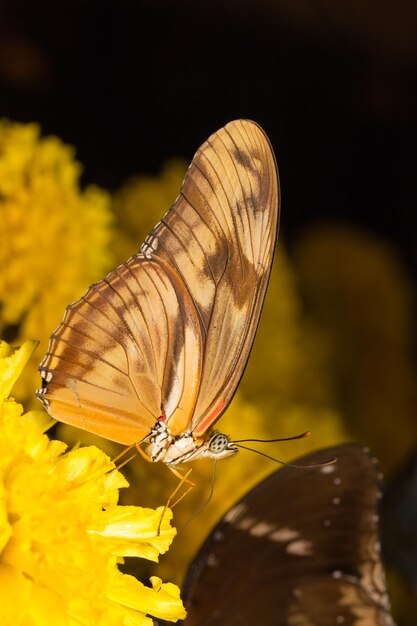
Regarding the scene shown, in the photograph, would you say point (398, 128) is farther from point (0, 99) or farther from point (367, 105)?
point (0, 99)

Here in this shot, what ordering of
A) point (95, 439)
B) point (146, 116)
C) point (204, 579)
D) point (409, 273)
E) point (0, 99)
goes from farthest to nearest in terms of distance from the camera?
point (409, 273)
point (146, 116)
point (0, 99)
point (95, 439)
point (204, 579)

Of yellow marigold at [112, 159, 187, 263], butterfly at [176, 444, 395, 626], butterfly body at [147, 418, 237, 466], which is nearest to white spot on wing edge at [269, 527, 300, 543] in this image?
butterfly at [176, 444, 395, 626]

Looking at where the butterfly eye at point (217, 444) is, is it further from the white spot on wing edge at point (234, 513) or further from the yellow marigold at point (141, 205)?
the yellow marigold at point (141, 205)

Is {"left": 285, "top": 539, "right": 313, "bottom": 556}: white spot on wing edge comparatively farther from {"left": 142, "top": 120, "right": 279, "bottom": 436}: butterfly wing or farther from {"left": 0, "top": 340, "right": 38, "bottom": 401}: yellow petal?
{"left": 0, "top": 340, "right": 38, "bottom": 401}: yellow petal

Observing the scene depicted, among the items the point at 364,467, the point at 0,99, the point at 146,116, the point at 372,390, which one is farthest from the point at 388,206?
the point at 364,467

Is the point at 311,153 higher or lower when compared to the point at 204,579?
higher

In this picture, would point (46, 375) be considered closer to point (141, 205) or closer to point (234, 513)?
point (234, 513)
